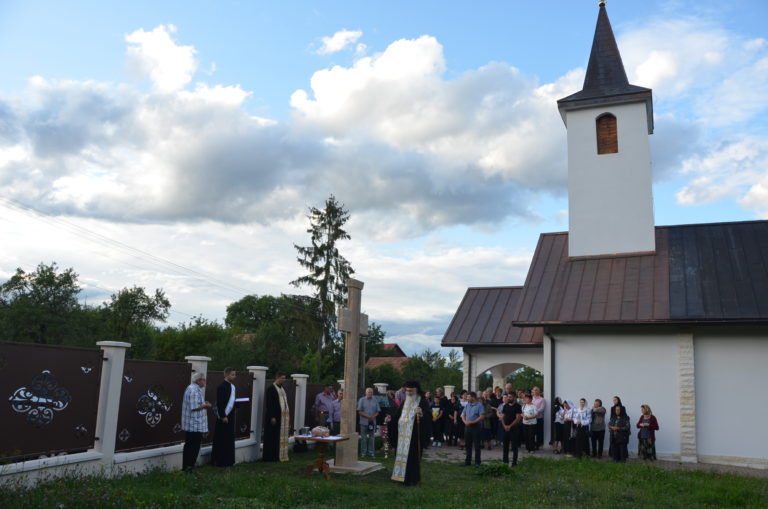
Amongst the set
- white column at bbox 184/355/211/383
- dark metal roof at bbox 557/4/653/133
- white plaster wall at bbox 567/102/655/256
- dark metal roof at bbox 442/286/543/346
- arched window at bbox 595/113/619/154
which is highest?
dark metal roof at bbox 557/4/653/133

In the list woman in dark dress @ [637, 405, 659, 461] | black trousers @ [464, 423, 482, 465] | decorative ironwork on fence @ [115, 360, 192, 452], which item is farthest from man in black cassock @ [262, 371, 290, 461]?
woman in dark dress @ [637, 405, 659, 461]

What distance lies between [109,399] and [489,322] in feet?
45.0

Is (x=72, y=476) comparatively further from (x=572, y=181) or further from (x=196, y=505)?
(x=572, y=181)

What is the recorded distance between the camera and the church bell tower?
17984mm

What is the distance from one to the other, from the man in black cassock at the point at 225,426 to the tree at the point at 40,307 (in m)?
21.8

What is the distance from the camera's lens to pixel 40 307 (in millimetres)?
29547

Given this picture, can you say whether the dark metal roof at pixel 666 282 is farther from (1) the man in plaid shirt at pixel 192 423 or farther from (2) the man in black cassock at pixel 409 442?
(1) the man in plaid shirt at pixel 192 423

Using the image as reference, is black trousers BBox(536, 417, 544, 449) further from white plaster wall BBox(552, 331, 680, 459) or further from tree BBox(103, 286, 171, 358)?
tree BBox(103, 286, 171, 358)

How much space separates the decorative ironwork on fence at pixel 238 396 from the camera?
36.9ft

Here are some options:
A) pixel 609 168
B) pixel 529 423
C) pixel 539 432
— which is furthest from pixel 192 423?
pixel 609 168

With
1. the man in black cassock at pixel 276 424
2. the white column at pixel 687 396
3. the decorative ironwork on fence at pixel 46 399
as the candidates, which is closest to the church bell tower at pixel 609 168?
the white column at pixel 687 396

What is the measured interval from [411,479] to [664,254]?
1114 centimetres

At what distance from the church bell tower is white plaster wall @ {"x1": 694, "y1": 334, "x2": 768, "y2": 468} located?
3918mm

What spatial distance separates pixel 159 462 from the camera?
9516 millimetres
